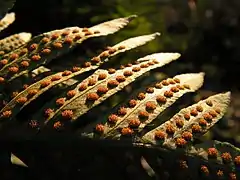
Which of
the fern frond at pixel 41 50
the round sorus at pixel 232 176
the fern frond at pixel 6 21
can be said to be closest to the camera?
the round sorus at pixel 232 176

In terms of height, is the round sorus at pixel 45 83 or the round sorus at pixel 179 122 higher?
the round sorus at pixel 45 83

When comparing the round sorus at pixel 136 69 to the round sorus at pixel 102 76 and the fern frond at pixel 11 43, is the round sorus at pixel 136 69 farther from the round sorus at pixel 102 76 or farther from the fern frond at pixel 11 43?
the fern frond at pixel 11 43

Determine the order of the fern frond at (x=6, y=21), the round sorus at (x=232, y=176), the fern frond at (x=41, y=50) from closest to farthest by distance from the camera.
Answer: the round sorus at (x=232, y=176), the fern frond at (x=41, y=50), the fern frond at (x=6, y=21)

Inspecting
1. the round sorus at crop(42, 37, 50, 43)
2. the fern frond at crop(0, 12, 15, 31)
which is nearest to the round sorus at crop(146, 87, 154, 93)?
the round sorus at crop(42, 37, 50, 43)

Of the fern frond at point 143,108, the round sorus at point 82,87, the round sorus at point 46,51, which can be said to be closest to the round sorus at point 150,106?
the fern frond at point 143,108

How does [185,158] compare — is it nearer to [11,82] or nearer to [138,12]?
[11,82]

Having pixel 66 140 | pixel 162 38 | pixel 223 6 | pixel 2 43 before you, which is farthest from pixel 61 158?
pixel 223 6
